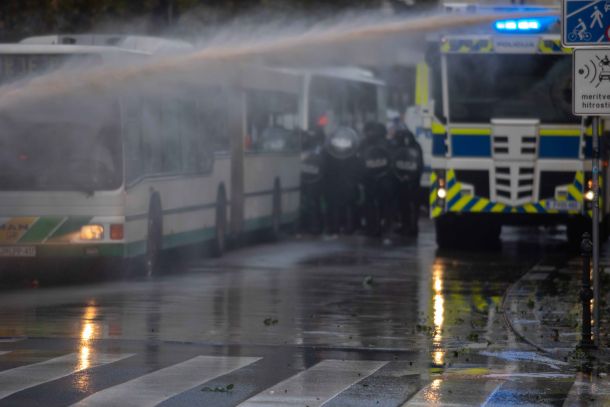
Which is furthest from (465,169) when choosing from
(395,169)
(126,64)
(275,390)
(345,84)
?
(345,84)

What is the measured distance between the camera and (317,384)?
11414mm

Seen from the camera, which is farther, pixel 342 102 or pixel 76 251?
pixel 342 102

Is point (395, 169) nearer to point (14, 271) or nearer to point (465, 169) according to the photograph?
point (465, 169)

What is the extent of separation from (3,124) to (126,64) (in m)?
1.60

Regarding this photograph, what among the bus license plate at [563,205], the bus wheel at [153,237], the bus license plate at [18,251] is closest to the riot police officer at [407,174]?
the bus license plate at [563,205]

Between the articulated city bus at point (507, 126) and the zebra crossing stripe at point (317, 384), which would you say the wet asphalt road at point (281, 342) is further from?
the articulated city bus at point (507, 126)

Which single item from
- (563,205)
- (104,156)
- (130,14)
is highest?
(130,14)

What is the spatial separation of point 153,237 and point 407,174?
826cm

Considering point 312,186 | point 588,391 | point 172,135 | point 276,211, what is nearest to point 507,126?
point 276,211

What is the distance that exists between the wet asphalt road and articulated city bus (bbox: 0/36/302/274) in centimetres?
64

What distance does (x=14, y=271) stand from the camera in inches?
837

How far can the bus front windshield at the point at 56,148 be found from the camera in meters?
19.1

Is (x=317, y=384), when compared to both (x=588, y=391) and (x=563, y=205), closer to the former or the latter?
(x=588, y=391)

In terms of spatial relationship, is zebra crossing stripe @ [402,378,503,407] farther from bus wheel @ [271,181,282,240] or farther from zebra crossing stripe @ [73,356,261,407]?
bus wheel @ [271,181,282,240]
